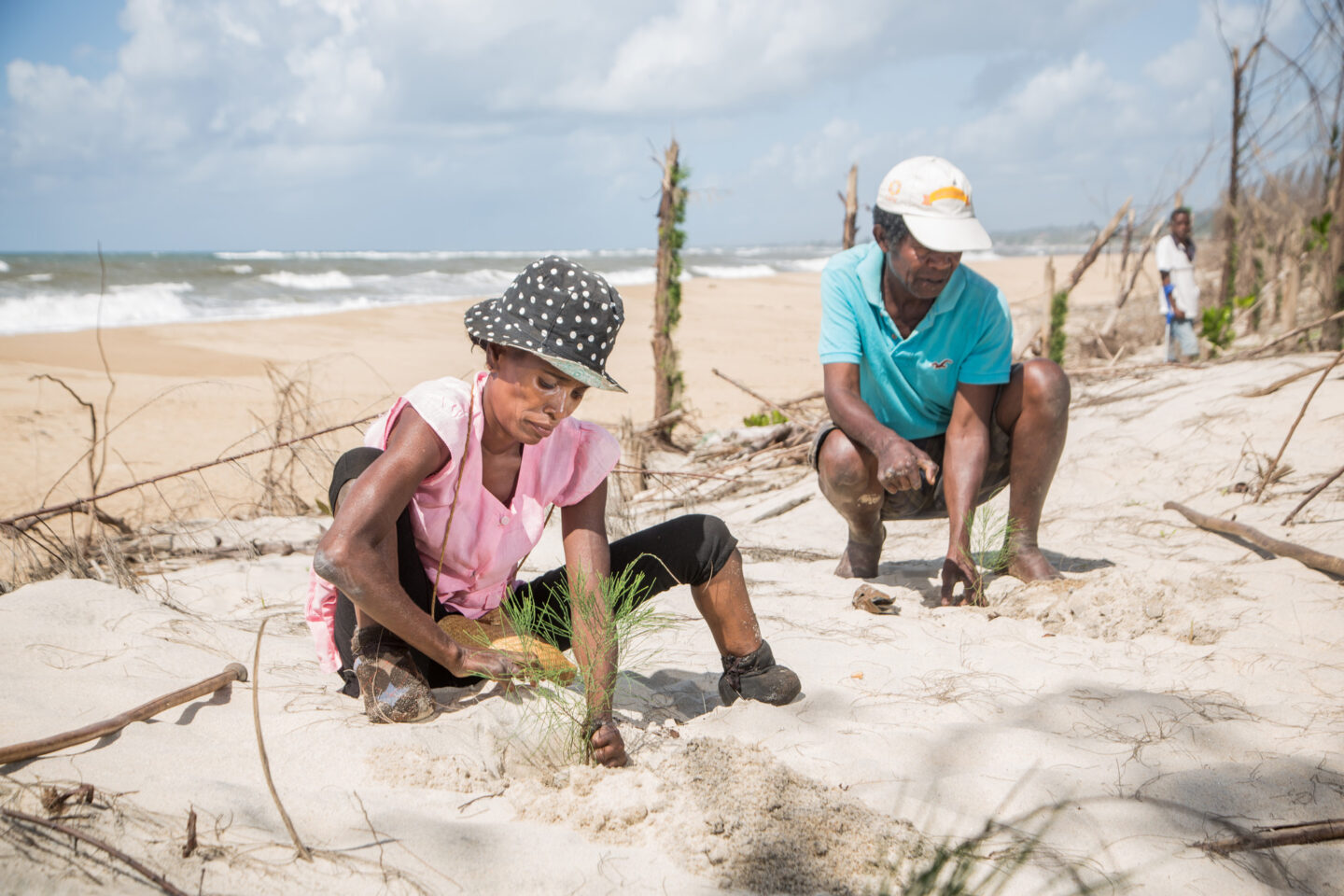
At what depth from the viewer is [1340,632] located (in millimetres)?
2430

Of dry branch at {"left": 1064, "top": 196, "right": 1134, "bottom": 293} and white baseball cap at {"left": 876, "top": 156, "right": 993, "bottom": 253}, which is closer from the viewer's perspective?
white baseball cap at {"left": 876, "top": 156, "right": 993, "bottom": 253}

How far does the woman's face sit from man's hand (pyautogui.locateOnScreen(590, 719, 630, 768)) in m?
0.63

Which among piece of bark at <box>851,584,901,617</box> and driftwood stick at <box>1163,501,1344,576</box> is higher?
driftwood stick at <box>1163,501,1344,576</box>

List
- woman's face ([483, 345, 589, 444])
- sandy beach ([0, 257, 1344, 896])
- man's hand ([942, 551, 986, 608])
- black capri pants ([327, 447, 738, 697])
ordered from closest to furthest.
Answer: sandy beach ([0, 257, 1344, 896])
woman's face ([483, 345, 589, 444])
black capri pants ([327, 447, 738, 697])
man's hand ([942, 551, 986, 608])

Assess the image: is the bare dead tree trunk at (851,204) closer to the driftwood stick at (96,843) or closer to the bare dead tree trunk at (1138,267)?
the bare dead tree trunk at (1138,267)

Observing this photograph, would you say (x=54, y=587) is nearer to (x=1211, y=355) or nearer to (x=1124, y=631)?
(x=1124, y=631)

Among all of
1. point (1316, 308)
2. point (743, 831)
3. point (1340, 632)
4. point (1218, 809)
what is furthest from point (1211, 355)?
point (743, 831)

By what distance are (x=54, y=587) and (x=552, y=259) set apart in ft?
5.59

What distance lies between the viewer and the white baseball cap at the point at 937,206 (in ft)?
9.16

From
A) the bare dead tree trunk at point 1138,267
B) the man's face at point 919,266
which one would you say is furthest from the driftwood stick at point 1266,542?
the bare dead tree trunk at point 1138,267

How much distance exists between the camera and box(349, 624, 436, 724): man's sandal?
1.93 meters

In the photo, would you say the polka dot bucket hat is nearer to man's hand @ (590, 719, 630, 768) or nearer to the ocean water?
man's hand @ (590, 719, 630, 768)

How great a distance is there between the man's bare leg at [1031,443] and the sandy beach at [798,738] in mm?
153

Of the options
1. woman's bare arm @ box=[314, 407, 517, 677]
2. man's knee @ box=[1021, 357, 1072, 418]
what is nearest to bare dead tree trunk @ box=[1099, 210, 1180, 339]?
man's knee @ box=[1021, 357, 1072, 418]
